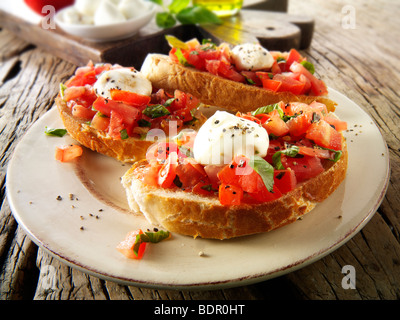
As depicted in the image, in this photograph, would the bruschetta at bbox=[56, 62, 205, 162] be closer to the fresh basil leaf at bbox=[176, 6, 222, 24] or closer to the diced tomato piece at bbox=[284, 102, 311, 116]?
the diced tomato piece at bbox=[284, 102, 311, 116]

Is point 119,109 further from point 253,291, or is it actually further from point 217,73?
point 253,291

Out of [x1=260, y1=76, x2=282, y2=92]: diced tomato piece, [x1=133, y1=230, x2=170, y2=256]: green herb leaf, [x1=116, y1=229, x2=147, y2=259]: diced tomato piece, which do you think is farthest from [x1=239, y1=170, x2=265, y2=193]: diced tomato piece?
[x1=260, y1=76, x2=282, y2=92]: diced tomato piece

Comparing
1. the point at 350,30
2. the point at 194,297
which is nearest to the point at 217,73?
the point at 194,297

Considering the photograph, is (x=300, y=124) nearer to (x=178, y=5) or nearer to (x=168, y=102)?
(x=168, y=102)

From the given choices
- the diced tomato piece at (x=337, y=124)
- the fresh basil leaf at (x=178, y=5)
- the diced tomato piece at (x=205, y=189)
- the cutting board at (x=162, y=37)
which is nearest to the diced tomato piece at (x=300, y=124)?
the diced tomato piece at (x=337, y=124)

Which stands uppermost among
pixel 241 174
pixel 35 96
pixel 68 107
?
pixel 241 174

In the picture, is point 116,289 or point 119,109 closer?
point 116,289
